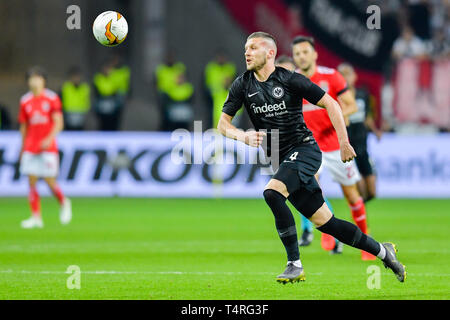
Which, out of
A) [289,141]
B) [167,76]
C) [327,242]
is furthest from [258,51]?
[167,76]

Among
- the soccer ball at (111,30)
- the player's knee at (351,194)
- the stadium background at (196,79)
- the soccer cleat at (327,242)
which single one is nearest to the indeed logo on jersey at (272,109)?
the soccer ball at (111,30)

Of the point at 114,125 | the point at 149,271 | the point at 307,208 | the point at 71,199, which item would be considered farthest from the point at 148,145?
the point at 307,208

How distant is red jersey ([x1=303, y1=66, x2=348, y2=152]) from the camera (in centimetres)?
1047

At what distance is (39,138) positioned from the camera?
14.4 m

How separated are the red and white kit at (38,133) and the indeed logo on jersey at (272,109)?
21.7ft

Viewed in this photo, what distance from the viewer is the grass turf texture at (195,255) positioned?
7.91 meters

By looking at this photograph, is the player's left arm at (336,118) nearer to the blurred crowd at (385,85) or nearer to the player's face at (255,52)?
the player's face at (255,52)

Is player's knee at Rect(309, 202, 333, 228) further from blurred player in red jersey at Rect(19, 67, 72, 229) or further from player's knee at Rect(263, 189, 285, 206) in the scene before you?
blurred player in red jersey at Rect(19, 67, 72, 229)

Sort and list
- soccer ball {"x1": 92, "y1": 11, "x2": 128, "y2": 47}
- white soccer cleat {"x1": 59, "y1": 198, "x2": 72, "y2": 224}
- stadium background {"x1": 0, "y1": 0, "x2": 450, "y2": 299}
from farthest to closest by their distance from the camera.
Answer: stadium background {"x1": 0, "y1": 0, "x2": 450, "y2": 299}
white soccer cleat {"x1": 59, "y1": 198, "x2": 72, "y2": 224}
soccer ball {"x1": 92, "y1": 11, "x2": 128, "y2": 47}

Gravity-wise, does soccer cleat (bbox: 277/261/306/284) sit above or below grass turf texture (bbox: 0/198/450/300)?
above

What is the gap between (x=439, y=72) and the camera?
23.2 m

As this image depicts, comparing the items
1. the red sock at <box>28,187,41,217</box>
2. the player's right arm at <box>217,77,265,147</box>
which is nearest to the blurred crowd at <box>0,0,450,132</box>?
the red sock at <box>28,187,41,217</box>

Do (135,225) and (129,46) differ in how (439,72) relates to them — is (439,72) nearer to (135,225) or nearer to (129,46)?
(129,46)

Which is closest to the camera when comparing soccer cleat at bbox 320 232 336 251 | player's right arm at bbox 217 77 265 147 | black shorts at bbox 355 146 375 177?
player's right arm at bbox 217 77 265 147
